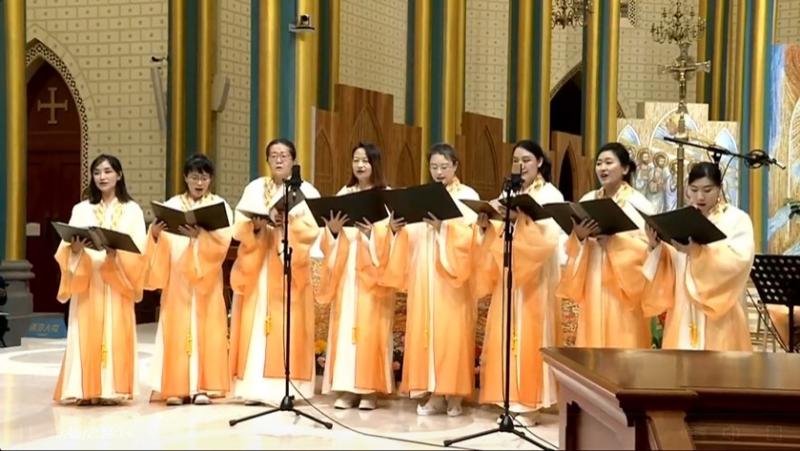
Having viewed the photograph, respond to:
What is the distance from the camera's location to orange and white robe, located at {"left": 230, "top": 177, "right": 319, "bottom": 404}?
22.3 ft

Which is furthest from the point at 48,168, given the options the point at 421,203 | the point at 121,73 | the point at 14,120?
the point at 421,203

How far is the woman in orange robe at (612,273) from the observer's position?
600 cm

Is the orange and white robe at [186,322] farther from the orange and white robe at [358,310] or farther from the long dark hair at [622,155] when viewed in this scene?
the long dark hair at [622,155]

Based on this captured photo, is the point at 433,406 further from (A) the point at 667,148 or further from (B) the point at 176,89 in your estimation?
(A) the point at 667,148

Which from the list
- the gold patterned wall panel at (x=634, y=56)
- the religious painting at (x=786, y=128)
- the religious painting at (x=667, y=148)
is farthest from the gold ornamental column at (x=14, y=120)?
the gold patterned wall panel at (x=634, y=56)

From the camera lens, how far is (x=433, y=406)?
6.68 metres

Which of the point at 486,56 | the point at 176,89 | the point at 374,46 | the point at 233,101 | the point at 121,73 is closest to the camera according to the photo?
the point at 176,89

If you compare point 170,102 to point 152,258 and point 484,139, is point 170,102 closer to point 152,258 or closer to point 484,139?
point 484,139

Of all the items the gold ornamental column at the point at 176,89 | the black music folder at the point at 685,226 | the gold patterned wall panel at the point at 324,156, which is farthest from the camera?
the gold ornamental column at the point at 176,89

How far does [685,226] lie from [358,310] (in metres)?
2.26

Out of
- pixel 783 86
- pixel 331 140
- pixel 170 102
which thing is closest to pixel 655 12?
pixel 783 86

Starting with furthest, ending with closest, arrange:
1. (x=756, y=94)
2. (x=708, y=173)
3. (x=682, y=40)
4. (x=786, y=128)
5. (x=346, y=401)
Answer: (x=682, y=40), (x=786, y=128), (x=756, y=94), (x=346, y=401), (x=708, y=173)

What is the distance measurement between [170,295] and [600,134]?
8.83 meters

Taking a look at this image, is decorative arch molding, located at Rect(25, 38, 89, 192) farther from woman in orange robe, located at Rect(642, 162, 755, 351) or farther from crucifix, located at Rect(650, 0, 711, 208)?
woman in orange robe, located at Rect(642, 162, 755, 351)
